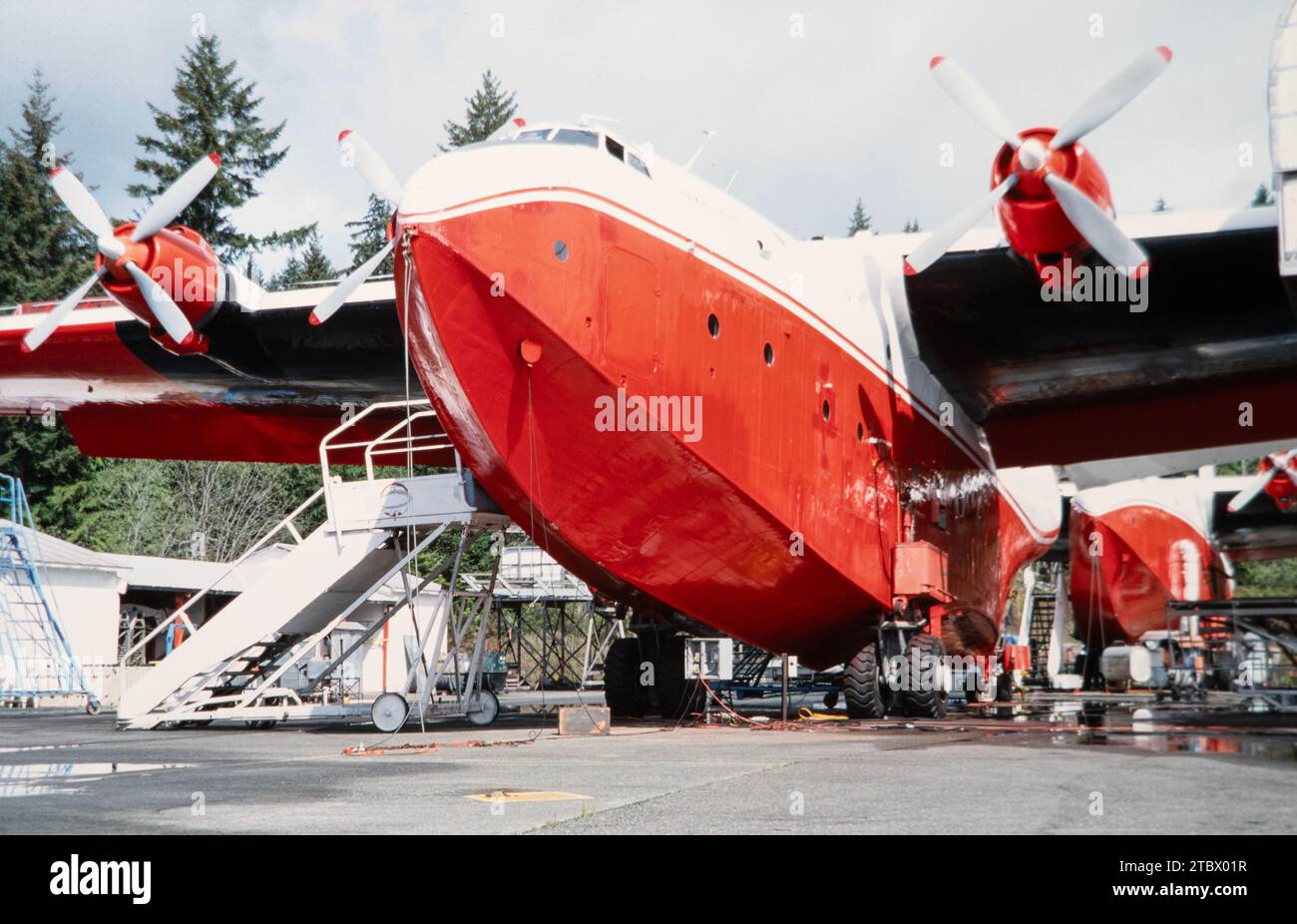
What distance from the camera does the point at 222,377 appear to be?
1966cm

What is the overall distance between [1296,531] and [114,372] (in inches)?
1233

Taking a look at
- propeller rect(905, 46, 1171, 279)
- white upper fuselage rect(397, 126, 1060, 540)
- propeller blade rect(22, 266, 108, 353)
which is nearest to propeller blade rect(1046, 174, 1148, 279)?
propeller rect(905, 46, 1171, 279)

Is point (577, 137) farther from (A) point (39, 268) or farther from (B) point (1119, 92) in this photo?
(A) point (39, 268)

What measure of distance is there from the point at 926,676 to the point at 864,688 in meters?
0.93

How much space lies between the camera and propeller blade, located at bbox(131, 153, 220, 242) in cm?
1545

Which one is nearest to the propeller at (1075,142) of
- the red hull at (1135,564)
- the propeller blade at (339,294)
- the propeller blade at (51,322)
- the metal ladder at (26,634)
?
the propeller blade at (339,294)

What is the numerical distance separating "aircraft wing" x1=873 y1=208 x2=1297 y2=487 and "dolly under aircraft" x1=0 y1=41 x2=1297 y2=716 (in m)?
0.05

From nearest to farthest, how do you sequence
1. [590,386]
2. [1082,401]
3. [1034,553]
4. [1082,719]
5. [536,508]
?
[590,386], [536,508], [1082,719], [1082,401], [1034,553]

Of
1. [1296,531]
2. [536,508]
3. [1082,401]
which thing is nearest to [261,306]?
[536,508]

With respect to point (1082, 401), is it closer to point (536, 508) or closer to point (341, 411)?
point (536, 508)

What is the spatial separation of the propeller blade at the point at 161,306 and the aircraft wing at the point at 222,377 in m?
1.46

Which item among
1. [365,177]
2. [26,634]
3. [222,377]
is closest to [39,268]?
[26,634]
